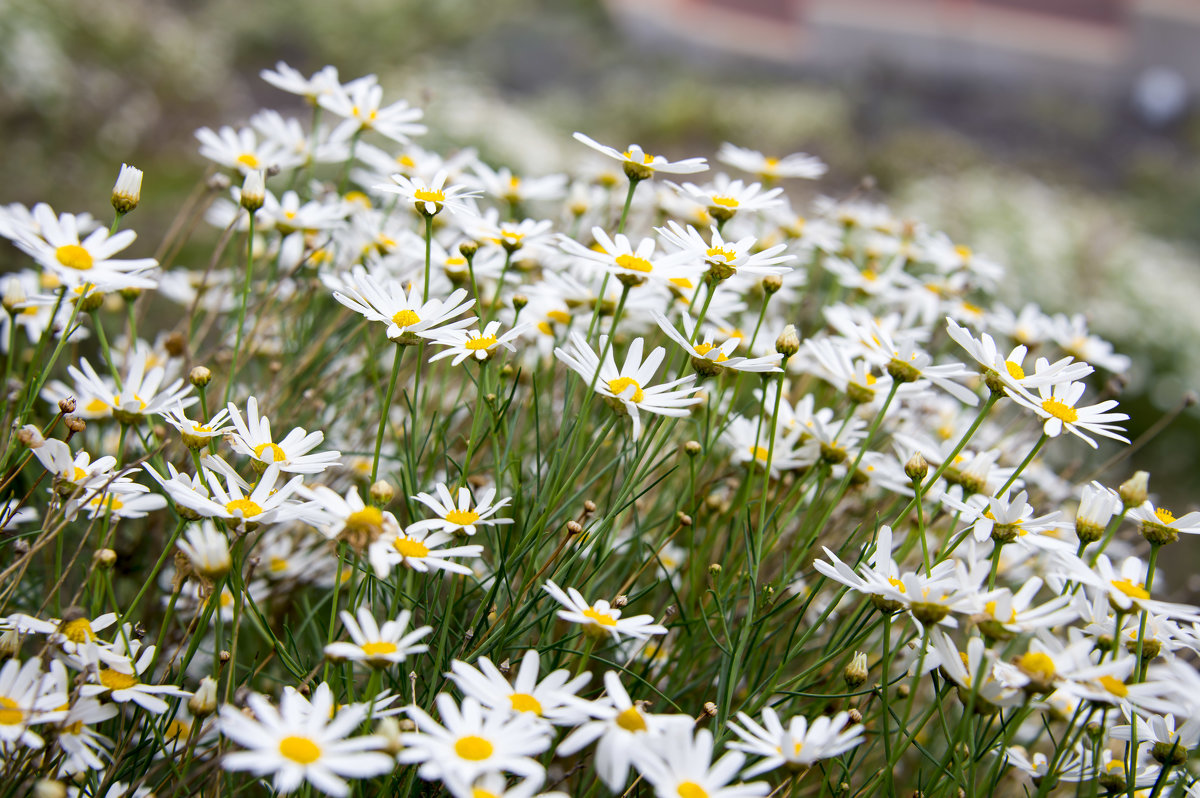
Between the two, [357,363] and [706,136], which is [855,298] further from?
[706,136]

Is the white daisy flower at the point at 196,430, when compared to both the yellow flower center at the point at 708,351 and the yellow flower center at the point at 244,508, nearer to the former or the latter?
the yellow flower center at the point at 244,508

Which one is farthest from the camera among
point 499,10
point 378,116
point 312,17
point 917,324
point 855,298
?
point 499,10

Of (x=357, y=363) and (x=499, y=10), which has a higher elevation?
(x=499, y=10)

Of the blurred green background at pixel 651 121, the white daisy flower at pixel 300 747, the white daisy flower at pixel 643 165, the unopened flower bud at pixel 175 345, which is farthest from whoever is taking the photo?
the blurred green background at pixel 651 121

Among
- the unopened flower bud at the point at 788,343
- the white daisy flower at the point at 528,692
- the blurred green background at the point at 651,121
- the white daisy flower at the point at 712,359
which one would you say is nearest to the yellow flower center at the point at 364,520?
the white daisy flower at the point at 528,692

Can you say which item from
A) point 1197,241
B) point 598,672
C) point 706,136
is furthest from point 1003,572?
point 1197,241

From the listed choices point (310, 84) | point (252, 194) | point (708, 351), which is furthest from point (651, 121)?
point (708, 351)

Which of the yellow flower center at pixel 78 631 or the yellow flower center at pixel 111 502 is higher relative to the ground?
the yellow flower center at pixel 111 502
